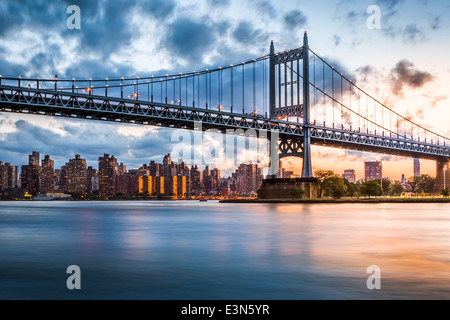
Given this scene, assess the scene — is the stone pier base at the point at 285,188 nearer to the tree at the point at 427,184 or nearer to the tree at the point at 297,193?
the tree at the point at 297,193

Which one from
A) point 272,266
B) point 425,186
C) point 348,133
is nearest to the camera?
point 272,266

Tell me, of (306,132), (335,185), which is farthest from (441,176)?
(306,132)

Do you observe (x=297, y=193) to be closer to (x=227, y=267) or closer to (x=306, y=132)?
(x=306, y=132)

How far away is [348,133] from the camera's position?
9212 cm

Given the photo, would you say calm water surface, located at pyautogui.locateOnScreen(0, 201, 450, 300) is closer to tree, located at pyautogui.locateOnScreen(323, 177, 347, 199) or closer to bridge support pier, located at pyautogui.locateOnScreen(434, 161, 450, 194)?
tree, located at pyautogui.locateOnScreen(323, 177, 347, 199)

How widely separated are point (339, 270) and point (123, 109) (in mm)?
63842

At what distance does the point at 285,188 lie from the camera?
87.4 metres

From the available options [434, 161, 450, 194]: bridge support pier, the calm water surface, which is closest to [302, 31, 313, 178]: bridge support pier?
[434, 161, 450, 194]: bridge support pier

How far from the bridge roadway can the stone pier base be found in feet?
25.1

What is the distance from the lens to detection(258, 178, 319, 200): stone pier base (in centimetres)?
8419

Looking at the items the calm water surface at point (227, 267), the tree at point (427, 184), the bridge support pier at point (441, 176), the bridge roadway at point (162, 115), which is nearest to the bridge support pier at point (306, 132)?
the bridge roadway at point (162, 115)

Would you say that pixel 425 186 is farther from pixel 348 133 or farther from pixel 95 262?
pixel 95 262

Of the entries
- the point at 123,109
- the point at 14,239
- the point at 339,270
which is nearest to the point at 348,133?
the point at 123,109

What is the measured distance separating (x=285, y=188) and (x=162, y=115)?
25.5 meters
